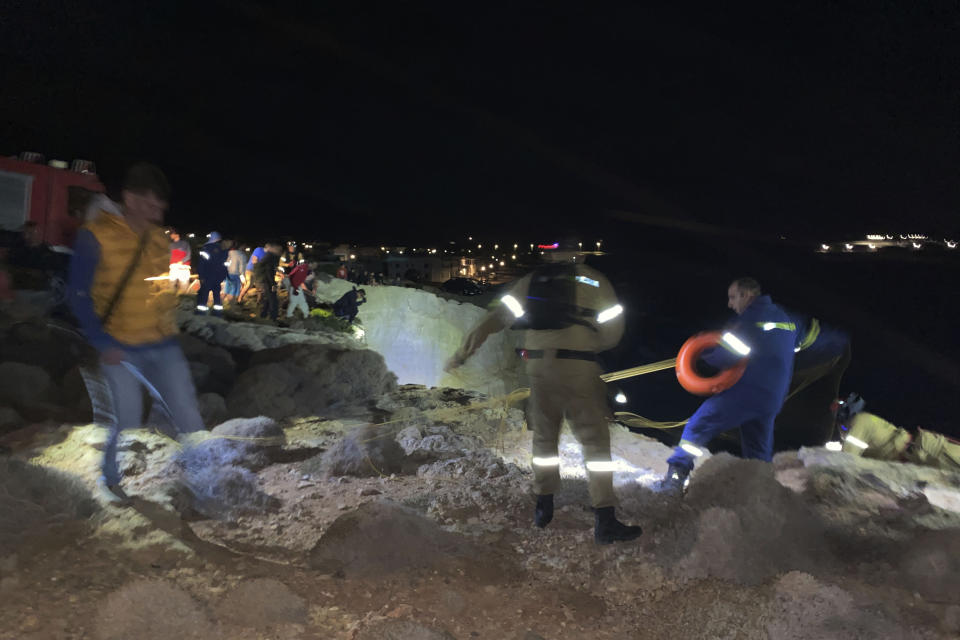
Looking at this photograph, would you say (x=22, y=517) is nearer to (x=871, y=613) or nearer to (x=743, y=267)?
(x=871, y=613)

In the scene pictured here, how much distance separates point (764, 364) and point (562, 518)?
2183mm

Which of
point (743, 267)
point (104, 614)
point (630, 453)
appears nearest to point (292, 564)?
point (104, 614)

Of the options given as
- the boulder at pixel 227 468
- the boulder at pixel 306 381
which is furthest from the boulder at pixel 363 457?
the boulder at pixel 306 381

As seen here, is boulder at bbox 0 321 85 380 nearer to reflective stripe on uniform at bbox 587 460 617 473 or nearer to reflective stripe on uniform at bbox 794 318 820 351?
reflective stripe on uniform at bbox 587 460 617 473

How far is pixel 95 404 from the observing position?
3373mm

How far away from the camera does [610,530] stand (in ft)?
11.7

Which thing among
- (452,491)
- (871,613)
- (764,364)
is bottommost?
(452,491)

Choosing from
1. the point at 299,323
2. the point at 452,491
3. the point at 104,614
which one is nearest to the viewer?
the point at 104,614

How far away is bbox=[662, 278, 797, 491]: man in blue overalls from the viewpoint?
4.80 meters

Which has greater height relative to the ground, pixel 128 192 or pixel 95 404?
pixel 128 192

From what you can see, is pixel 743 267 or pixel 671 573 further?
pixel 743 267

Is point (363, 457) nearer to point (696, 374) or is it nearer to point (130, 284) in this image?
point (130, 284)

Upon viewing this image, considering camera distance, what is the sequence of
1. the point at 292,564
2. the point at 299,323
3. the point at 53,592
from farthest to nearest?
the point at 299,323 → the point at 292,564 → the point at 53,592

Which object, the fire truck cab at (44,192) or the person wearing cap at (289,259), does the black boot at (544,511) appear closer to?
the person wearing cap at (289,259)
